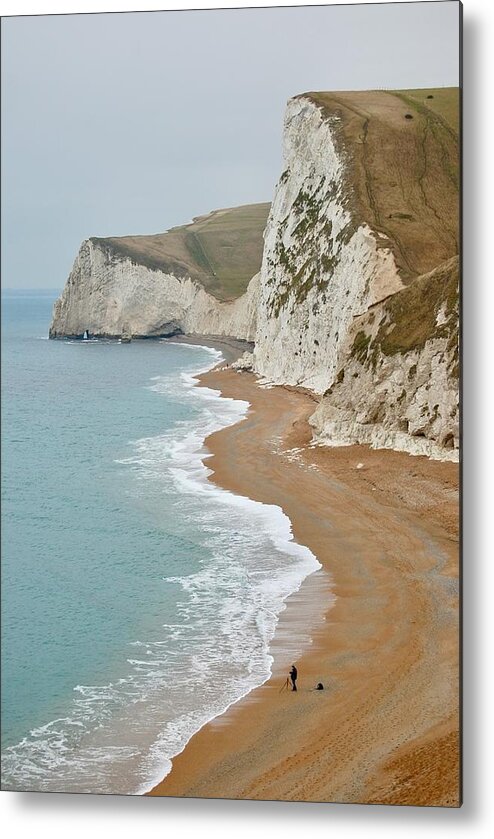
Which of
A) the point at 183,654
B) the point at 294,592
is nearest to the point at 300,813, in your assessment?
the point at 183,654

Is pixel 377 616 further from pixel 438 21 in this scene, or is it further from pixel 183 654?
pixel 438 21

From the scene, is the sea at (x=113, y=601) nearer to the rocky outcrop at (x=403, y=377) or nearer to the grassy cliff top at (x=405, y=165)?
the rocky outcrop at (x=403, y=377)

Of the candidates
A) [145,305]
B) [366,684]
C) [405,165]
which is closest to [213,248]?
[405,165]

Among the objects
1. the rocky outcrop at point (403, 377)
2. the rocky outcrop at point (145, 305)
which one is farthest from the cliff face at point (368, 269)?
the rocky outcrop at point (145, 305)

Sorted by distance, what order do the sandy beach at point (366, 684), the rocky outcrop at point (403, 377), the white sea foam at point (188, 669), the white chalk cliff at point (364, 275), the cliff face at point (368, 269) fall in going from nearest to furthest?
the sandy beach at point (366, 684) < the white sea foam at point (188, 669) < the cliff face at point (368, 269) < the white chalk cliff at point (364, 275) < the rocky outcrop at point (403, 377)

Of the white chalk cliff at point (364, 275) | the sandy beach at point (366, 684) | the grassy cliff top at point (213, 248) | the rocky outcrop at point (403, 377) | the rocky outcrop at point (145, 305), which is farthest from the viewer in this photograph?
the rocky outcrop at point (145, 305)

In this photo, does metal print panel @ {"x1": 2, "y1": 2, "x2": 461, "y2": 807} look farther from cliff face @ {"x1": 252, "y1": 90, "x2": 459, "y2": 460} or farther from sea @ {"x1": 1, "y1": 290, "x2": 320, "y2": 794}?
cliff face @ {"x1": 252, "y1": 90, "x2": 459, "y2": 460}
